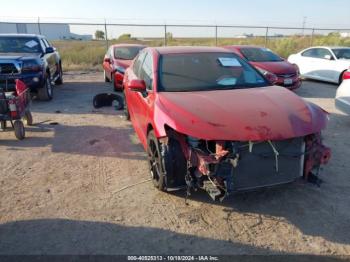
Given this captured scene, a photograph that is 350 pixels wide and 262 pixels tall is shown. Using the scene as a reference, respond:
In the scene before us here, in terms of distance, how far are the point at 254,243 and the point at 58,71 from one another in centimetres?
1057

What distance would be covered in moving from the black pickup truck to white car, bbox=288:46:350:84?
9.29 metres

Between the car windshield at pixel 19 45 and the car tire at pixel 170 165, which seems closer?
the car tire at pixel 170 165

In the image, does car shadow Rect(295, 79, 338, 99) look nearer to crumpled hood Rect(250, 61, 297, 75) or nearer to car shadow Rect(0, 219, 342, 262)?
crumpled hood Rect(250, 61, 297, 75)

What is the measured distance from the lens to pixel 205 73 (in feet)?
15.6

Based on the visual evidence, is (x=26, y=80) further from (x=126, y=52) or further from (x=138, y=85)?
(x=138, y=85)

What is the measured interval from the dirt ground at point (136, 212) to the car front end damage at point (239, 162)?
343 millimetres

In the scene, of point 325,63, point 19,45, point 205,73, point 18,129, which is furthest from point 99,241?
point 325,63

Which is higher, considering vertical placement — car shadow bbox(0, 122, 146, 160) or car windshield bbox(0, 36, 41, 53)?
car windshield bbox(0, 36, 41, 53)

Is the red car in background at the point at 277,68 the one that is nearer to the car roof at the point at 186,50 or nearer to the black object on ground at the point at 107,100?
the black object on ground at the point at 107,100

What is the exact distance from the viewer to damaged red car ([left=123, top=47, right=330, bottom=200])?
11.2 feet

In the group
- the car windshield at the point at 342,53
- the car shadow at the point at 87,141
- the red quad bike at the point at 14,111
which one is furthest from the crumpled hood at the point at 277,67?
the red quad bike at the point at 14,111

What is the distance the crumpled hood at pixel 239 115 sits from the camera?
3.41 metres

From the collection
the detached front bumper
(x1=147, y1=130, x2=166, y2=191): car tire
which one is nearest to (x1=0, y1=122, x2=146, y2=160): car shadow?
(x1=147, y1=130, x2=166, y2=191): car tire

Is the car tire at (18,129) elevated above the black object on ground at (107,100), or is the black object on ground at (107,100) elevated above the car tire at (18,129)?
the car tire at (18,129)
